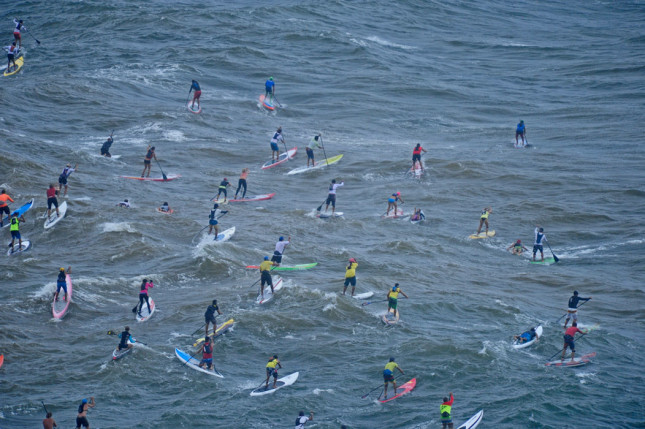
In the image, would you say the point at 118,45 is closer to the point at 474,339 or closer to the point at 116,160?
the point at 116,160

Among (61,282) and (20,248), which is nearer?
(61,282)

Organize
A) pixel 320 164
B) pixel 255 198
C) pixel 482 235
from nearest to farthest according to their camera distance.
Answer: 1. pixel 482 235
2. pixel 255 198
3. pixel 320 164

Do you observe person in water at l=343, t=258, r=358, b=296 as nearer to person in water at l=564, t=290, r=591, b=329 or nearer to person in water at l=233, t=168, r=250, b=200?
person in water at l=564, t=290, r=591, b=329

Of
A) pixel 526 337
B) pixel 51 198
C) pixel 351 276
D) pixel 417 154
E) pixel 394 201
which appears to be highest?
pixel 417 154

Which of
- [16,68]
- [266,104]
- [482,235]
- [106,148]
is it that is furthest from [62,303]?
[16,68]

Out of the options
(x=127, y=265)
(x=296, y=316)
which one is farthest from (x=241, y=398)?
(x=127, y=265)

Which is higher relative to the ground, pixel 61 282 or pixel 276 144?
pixel 276 144

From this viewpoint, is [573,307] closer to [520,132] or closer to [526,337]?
[526,337]

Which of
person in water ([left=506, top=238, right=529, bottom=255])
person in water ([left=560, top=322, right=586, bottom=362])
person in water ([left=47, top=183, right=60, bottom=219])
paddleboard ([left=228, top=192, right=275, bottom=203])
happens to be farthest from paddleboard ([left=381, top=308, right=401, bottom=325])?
person in water ([left=47, top=183, right=60, bottom=219])
